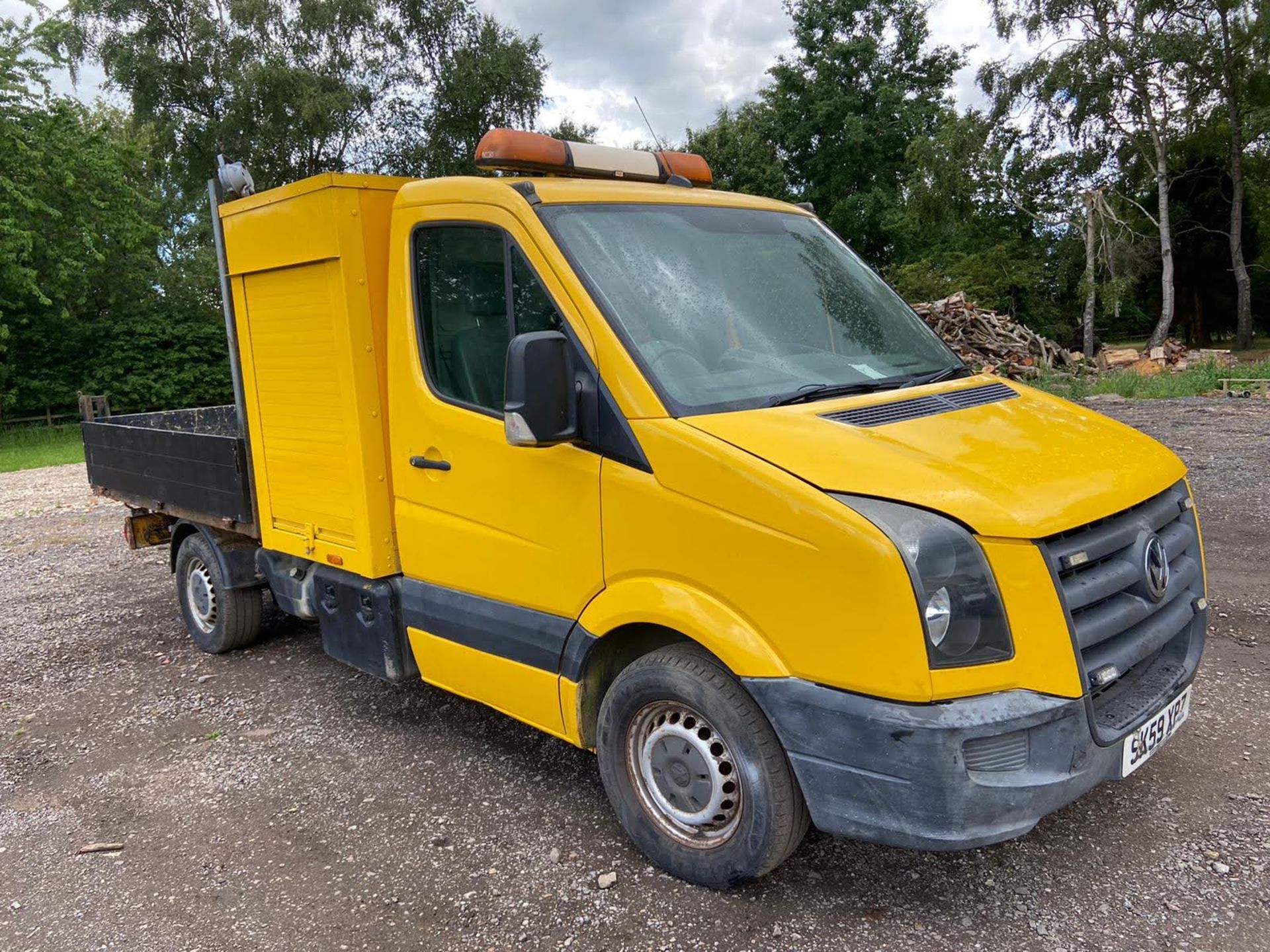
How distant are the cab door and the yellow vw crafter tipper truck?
0.01m

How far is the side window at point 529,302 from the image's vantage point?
330 cm

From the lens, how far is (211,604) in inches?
233

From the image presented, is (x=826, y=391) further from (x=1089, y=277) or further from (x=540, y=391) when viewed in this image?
(x=1089, y=277)

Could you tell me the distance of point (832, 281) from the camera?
12.7 ft

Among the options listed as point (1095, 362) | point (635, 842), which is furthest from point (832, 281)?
point (1095, 362)

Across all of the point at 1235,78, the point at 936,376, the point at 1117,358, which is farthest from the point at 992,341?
the point at 936,376

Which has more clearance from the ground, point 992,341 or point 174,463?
point 992,341

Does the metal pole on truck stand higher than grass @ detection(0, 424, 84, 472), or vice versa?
the metal pole on truck

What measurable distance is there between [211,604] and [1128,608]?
5282 mm

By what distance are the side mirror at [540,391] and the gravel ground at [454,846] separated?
1623 millimetres

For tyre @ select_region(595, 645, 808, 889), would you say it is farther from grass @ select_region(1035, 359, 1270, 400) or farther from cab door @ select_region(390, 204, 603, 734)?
grass @ select_region(1035, 359, 1270, 400)

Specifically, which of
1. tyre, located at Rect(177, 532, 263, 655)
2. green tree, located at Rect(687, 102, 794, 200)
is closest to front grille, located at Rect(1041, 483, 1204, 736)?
tyre, located at Rect(177, 532, 263, 655)

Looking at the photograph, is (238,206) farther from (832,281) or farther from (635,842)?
(635,842)

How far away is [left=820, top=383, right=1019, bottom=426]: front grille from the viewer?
298 cm
